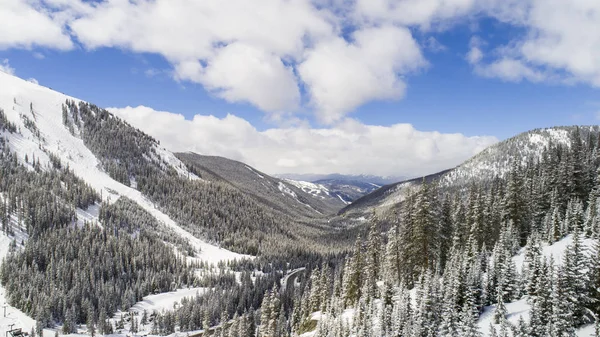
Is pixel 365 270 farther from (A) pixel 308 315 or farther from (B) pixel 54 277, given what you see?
(B) pixel 54 277

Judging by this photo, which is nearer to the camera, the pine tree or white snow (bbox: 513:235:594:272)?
the pine tree

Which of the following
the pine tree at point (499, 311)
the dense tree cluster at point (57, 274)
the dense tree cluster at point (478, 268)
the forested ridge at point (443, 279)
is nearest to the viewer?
the dense tree cluster at point (478, 268)

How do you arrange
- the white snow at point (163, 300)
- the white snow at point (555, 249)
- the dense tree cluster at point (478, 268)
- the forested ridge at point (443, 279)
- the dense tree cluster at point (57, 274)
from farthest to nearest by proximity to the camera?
the white snow at point (163, 300), the dense tree cluster at point (57, 274), the white snow at point (555, 249), the forested ridge at point (443, 279), the dense tree cluster at point (478, 268)

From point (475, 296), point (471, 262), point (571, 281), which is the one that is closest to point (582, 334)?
point (571, 281)

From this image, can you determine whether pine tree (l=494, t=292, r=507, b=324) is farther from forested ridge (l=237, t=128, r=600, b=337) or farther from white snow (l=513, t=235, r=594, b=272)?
white snow (l=513, t=235, r=594, b=272)

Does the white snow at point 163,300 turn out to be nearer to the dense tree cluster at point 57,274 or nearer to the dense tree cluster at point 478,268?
the dense tree cluster at point 57,274

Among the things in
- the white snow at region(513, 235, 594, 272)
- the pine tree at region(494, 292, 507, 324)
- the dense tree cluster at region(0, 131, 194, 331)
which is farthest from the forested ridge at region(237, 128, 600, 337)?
the dense tree cluster at region(0, 131, 194, 331)

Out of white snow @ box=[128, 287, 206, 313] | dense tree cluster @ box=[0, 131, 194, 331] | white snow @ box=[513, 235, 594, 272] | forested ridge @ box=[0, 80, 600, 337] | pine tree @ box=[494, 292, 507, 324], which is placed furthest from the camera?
white snow @ box=[128, 287, 206, 313]

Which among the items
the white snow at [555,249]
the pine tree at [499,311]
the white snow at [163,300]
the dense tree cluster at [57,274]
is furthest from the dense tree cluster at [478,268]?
the dense tree cluster at [57,274]

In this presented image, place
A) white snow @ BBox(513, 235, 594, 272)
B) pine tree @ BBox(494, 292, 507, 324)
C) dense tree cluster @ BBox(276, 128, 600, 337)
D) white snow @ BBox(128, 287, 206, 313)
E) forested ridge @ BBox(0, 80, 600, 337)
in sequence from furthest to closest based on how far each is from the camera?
white snow @ BBox(128, 287, 206, 313), white snow @ BBox(513, 235, 594, 272), pine tree @ BBox(494, 292, 507, 324), forested ridge @ BBox(0, 80, 600, 337), dense tree cluster @ BBox(276, 128, 600, 337)

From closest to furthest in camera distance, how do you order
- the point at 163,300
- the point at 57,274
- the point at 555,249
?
1. the point at 555,249
2. the point at 57,274
3. the point at 163,300

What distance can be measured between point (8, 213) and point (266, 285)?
142 m

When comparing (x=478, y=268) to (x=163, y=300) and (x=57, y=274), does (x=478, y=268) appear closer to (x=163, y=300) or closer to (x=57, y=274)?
(x=163, y=300)

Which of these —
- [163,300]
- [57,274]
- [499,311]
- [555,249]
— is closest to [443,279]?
[499,311]
